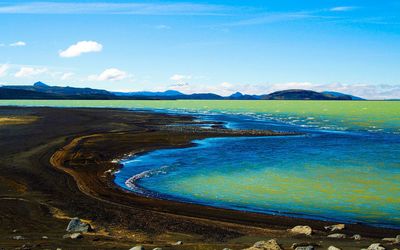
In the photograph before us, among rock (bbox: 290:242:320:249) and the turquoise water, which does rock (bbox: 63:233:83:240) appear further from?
the turquoise water

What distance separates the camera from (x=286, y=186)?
32.2 meters

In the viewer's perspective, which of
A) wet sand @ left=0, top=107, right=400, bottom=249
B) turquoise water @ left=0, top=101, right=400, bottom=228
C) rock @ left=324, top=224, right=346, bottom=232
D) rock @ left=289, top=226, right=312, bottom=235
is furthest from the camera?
turquoise water @ left=0, top=101, right=400, bottom=228

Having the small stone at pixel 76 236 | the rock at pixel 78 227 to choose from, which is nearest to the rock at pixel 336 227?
the rock at pixel 78 227

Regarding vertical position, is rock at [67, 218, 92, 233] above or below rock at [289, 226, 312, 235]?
below

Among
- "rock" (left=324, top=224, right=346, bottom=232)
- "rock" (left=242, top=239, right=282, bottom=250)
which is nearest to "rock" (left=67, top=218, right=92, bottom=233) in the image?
"rock" (left=242, top=239, right=282, bottom=250)

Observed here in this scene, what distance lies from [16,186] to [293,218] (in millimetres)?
19230

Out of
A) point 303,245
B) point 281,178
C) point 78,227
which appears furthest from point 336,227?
point 281,178

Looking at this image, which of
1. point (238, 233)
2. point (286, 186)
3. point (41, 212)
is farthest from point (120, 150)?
point (238, 233)

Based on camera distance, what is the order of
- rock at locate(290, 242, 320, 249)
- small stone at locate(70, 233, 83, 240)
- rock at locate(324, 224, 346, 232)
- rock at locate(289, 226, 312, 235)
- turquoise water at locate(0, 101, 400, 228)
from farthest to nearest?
turquoise water at locate(0, 101, 400, 228)
rock at locate(324, 224, 346, 232)
rock at locate(289, 226, 312, 235)
small stone at locate(70, 233, 83, 240)
rock at locate(290, 242, 320, 249)

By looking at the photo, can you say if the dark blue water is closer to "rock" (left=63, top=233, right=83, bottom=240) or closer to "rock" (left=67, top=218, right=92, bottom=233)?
"rock" (left=67, top=218, right=92, bottom=233)

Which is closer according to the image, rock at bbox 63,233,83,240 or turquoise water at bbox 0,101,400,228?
rock at bbox 63,233,83,240

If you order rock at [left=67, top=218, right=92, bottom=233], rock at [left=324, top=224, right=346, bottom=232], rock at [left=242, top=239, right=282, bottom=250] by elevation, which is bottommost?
rock at [left=324, top=224, right=346, bottom=232]

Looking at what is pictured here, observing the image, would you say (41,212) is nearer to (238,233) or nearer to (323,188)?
(238,233)

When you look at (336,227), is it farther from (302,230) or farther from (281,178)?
(281,178)
